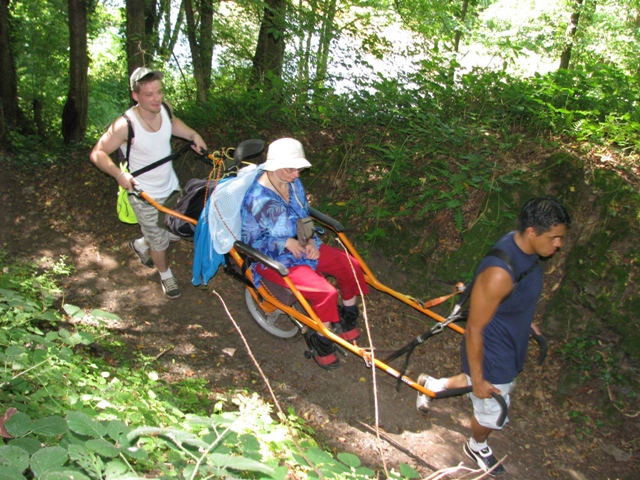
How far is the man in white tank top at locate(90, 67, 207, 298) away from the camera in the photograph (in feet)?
13.9

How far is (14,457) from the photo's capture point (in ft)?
4.87

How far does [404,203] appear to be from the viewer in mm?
5664

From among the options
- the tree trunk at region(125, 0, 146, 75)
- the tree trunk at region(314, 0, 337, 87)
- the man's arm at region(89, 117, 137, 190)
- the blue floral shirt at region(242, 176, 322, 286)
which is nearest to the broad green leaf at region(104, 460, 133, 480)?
the blue floral shirt at region(242, 176, 322, 286)

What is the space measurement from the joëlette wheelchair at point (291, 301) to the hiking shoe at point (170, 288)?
0.86 metres

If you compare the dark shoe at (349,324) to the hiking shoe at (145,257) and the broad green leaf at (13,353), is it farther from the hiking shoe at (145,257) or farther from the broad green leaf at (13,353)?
the broad green leaf at (13,353)

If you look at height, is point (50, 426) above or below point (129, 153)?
below

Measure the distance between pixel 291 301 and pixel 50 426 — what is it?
8.38ft

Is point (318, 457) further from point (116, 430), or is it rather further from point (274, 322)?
point (274, 322)

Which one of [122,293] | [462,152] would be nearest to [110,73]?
[122,293]

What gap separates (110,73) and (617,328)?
1714 cm

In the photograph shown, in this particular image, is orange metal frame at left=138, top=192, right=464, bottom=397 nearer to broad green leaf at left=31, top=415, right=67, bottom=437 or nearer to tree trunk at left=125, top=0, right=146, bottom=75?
broad green leaf at left=31, top=415, right=67, bottom=437

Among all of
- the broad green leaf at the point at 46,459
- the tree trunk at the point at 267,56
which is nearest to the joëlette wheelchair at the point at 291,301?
the broad green leaf at the point at 46,459

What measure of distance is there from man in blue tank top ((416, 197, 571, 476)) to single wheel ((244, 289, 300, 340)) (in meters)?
1.92

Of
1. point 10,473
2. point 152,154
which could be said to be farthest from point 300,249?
point 10,473
